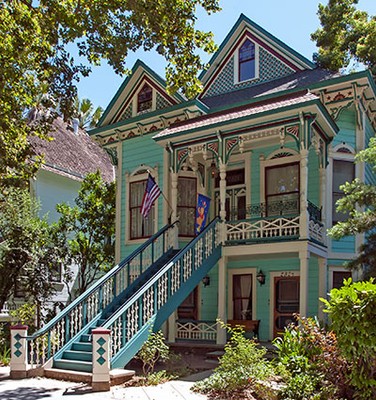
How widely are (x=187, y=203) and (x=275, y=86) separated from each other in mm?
4783

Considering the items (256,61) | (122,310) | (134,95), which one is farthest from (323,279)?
(134,95)

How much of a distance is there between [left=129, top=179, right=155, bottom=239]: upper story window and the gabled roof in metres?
7.65

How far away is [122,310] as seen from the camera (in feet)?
37.8

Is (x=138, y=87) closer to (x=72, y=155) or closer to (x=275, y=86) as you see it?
(x=275, y=86)

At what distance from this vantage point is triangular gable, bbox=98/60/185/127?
18.9m

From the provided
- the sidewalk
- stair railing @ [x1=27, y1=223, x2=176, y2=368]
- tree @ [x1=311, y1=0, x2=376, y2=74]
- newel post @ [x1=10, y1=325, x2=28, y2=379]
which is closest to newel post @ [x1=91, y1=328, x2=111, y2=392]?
the sidewalk

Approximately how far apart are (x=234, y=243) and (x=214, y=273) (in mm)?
2575

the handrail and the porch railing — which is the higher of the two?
the handrail

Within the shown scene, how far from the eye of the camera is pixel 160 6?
36.7ft

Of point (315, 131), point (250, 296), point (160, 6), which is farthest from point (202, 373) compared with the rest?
point (160, 6)

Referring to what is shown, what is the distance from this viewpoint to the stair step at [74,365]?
11242 millimetres

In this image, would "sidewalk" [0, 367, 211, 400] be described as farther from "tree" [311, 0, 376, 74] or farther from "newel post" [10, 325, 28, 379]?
"tree" [311, 0, 376, 74]

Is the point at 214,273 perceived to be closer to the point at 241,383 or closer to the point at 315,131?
the point at 315,131

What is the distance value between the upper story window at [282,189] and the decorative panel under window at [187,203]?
2673mm
